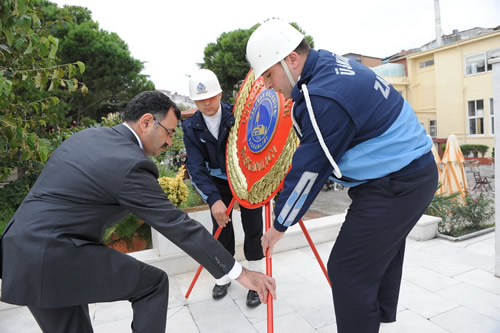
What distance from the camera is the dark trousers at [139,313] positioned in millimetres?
1584

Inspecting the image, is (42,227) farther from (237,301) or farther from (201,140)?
(237,301)

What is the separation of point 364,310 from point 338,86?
1067 millimetres

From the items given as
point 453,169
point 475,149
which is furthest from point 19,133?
point 475,149

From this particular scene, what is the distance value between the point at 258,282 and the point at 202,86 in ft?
5.06

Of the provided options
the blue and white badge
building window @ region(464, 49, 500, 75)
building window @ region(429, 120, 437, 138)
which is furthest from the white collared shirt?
building window @ region(429, 120, 437, 138)

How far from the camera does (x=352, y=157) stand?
156 cm

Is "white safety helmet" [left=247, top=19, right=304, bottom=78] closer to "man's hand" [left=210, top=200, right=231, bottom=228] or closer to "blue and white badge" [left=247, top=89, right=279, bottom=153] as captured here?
"blue and white badge" [left=247, top=89, right=279, bottom=153]

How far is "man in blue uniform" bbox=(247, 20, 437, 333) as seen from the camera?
147 centimetres

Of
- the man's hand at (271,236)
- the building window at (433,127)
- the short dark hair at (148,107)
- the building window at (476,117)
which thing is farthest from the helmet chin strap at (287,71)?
the building window at (433,127)

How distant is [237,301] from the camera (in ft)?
9.35

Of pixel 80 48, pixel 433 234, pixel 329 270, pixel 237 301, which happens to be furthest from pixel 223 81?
pixel 329 270

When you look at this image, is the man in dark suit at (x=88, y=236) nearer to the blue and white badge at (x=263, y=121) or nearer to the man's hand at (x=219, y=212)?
the blue and white badge at (x=263, y=121)

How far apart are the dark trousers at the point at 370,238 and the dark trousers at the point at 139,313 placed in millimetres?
857

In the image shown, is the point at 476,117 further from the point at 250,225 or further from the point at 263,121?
the point at 263,121
